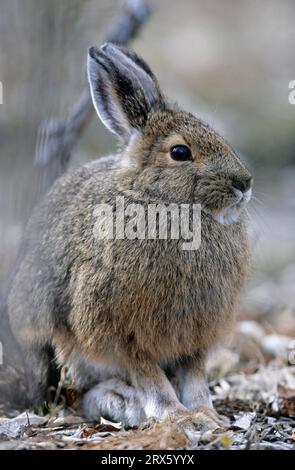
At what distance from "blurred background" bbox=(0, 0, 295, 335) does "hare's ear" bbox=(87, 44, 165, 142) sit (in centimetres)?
110

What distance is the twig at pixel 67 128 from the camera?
8391mm

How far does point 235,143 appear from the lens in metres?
16.0

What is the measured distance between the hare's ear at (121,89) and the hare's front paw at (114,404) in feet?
6.26

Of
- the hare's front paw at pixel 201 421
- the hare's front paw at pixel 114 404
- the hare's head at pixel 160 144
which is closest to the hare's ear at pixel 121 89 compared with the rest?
the hare's head at pixel 160 144

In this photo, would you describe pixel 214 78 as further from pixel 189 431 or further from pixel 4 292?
pixel 189 431

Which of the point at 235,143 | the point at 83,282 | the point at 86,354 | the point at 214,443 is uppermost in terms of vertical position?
the point at 235,143

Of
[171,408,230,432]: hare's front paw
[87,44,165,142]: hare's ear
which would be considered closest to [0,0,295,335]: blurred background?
[87,44,165,142]: hare's ear

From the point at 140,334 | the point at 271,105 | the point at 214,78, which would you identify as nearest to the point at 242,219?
the point at 140,334

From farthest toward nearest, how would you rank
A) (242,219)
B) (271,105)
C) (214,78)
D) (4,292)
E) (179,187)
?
(214,78) < (271,105) < (4,292) < (242,219) < (179,187)

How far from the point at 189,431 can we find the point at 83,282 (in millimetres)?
1354

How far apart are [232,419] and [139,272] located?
1414 mm

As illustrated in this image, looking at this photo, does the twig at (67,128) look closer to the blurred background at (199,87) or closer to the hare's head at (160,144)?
the blurred background at (199,87)

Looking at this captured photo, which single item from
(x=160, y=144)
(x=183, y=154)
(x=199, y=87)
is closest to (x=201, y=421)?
(x=183, y=154)

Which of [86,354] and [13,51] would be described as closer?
[86,354]
